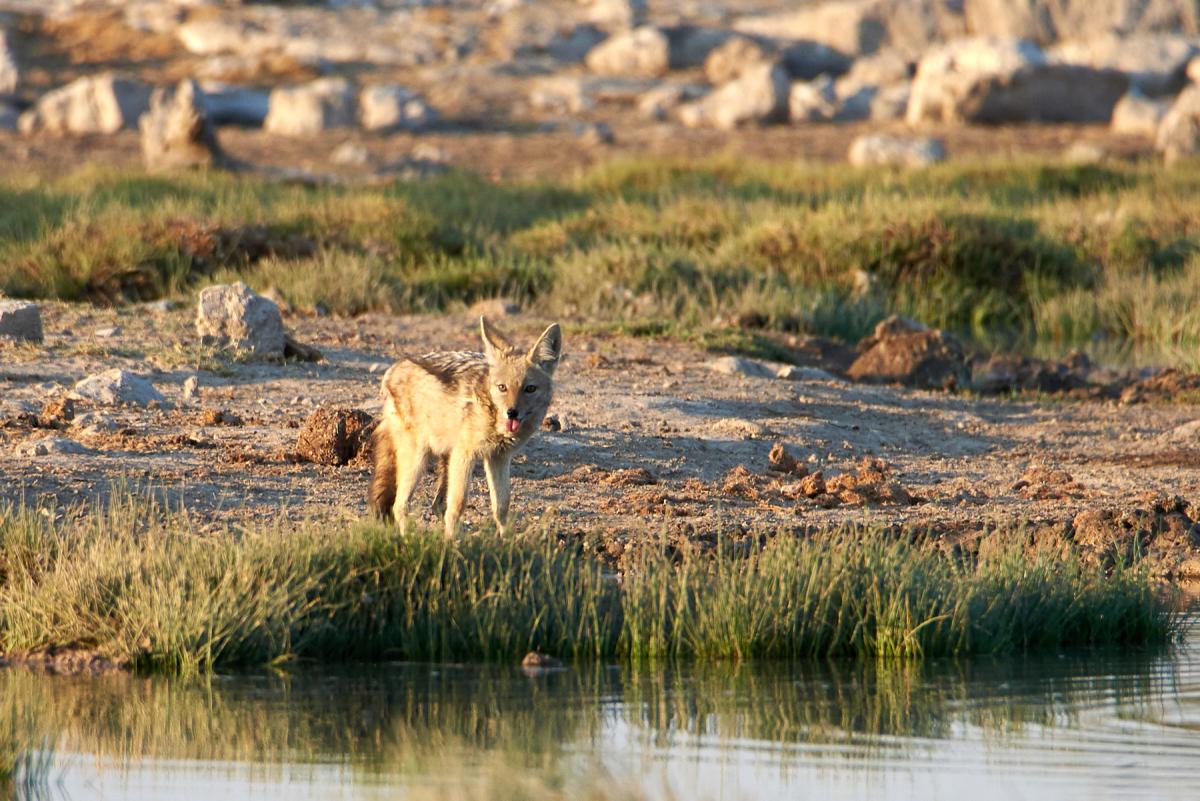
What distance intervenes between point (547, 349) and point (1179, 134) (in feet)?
88.5

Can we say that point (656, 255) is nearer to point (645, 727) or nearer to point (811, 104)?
point (645, 727)

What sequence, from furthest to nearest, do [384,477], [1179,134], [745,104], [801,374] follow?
[745,104], [1179,134], [801,374], [384,477]

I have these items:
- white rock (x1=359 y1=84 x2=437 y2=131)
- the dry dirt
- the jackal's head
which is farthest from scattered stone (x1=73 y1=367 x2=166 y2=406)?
white rock (x1=359 y1=84 x2=437 y2=131)

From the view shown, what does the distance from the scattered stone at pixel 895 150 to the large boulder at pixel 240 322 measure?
18.9 m

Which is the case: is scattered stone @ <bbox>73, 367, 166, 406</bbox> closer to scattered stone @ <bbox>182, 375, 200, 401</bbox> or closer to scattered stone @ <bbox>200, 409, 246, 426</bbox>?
scattered stone @ <bbox>182, 375, 200, 401</bbox>

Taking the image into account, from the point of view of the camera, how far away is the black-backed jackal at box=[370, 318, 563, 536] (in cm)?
790

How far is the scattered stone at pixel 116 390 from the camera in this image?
10.9 m

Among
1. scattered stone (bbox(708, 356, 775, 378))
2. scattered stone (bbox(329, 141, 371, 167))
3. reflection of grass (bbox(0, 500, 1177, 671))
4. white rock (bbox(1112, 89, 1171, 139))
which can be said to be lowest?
white rock (bbox(1112, 89, 1171, 139))

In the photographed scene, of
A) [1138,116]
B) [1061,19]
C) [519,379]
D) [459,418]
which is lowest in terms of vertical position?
[1138,116]

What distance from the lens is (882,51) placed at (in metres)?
50.0

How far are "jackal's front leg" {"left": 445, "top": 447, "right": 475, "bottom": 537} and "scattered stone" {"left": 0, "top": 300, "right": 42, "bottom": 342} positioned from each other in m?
5.30

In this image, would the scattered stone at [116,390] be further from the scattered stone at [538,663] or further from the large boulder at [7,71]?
the large boulder at [7,71]

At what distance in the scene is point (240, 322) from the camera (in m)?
12.4

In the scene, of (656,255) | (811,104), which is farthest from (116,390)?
(811,104)
